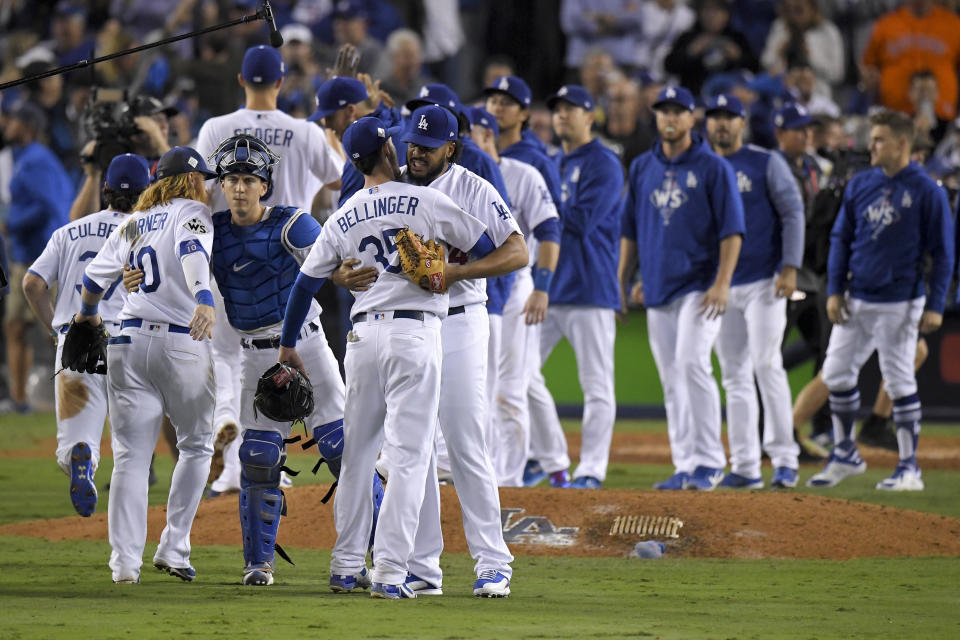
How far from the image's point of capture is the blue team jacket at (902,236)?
423 inches

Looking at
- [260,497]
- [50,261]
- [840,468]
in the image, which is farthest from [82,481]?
[840,468]

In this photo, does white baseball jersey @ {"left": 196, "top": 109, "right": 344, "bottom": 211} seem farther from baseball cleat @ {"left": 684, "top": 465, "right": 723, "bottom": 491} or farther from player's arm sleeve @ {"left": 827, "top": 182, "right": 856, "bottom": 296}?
player's arm sleeve @ {"left": 827, "top": 182, "right": 856, "bottom": 296}

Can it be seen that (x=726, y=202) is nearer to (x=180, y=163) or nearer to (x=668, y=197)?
(x=668, y=197)

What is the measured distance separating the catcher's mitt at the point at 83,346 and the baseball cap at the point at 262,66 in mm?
2335

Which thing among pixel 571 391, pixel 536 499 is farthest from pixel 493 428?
pixel 571 391

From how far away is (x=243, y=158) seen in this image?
710 centimetres

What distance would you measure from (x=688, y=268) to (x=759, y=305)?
78 centimetres

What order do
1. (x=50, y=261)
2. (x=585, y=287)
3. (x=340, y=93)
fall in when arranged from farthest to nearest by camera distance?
1. (x=585, y=287)
2. (x=340, y=93)
3. (x=50, y=261)

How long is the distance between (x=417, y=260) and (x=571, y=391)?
9892 millimetres

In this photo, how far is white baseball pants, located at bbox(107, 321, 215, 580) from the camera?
7.01 meters

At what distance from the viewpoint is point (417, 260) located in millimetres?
6340

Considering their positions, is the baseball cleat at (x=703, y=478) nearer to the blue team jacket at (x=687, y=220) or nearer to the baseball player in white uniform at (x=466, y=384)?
the blue team jacket at (x=687, y=220)

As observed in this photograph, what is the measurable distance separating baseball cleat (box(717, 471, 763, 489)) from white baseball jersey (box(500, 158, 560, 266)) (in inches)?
92.0

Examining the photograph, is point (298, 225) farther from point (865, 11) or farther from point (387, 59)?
point (865, 11)
